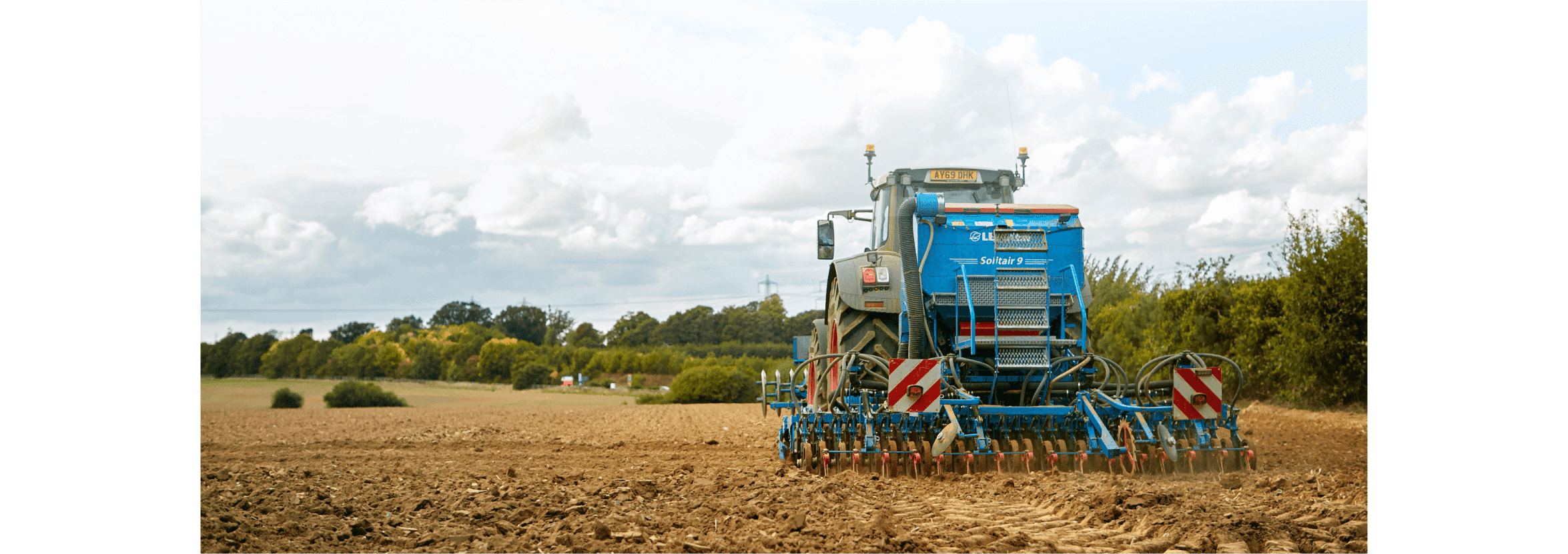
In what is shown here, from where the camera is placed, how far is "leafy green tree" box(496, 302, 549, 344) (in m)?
40.2

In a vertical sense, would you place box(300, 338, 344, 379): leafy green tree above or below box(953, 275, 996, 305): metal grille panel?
below

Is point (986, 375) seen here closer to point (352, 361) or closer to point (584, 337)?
point (352, 361)

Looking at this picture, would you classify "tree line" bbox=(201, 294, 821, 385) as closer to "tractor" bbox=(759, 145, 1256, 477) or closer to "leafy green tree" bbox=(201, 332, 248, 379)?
"leafy green tree" bbox=(201, 332, 248, 379)

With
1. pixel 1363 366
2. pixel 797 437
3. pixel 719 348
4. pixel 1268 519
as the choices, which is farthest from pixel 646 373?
Answer: pixel 1268 519

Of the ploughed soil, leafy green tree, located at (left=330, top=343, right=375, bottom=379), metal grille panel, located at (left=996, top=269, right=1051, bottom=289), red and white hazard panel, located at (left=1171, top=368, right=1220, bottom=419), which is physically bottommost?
leafy green tree, located at (left=330, top=343, right=375, bottom=379)

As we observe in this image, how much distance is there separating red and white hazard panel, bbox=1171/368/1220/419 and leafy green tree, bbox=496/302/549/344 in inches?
1366

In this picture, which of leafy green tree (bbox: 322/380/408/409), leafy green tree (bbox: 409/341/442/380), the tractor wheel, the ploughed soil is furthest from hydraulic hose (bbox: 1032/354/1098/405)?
leafy green tree (bbox: 409/341/442/380)

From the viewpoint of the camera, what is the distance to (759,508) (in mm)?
5023

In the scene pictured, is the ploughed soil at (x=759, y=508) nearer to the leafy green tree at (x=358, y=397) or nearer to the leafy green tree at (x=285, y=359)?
the leafy green tree at (x=358, y=397)

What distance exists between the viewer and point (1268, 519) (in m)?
4.57

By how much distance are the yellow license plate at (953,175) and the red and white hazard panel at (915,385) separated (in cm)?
255

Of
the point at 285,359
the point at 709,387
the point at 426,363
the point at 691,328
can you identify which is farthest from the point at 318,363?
the point at 709,387

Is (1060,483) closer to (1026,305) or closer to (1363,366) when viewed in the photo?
(1026,305)

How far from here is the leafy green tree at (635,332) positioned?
125 ft
